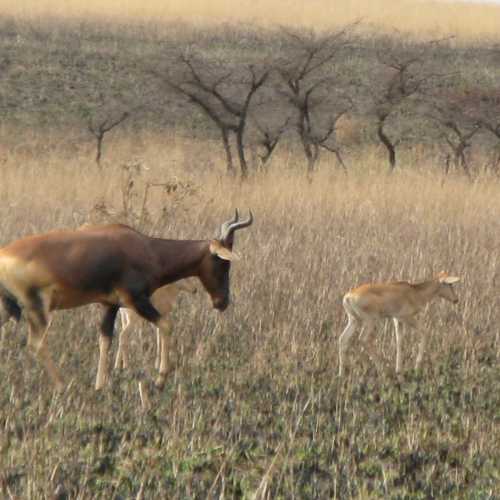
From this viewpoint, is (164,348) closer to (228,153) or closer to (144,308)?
(144,308)

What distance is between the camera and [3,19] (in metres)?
41.6

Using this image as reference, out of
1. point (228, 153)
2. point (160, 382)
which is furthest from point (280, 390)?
point (228, 153)

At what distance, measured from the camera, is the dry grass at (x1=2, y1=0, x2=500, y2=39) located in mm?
43844

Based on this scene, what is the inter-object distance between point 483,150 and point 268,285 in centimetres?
2298

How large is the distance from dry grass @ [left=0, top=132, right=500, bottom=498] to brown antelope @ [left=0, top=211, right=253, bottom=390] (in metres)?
0.31

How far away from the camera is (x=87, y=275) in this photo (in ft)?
19.9

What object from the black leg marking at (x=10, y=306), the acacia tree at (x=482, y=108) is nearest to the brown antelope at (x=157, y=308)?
the black leg marking at (x=10, y=306)

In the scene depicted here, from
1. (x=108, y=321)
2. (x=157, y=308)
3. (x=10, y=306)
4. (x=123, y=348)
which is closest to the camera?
(x=10, y=306)

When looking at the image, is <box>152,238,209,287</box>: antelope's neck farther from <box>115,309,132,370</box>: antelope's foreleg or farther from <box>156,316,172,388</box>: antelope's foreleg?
<box>115,309,132,370</box>: antelope's foreleg

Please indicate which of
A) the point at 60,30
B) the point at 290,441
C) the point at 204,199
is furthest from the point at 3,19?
the point at 290,441

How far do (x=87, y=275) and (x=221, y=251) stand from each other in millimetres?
810

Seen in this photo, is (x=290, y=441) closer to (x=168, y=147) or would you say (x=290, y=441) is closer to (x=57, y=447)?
(x=57, y=447)

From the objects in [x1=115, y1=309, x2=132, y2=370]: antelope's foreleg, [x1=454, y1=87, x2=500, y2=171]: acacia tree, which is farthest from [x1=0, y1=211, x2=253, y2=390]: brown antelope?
[x1=454, y1=87, x2=500, y2=171]: acacia tree

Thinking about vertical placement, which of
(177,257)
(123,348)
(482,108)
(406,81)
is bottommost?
(406,81)
